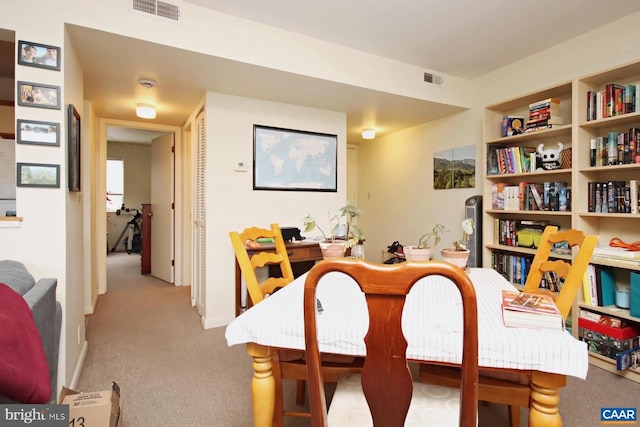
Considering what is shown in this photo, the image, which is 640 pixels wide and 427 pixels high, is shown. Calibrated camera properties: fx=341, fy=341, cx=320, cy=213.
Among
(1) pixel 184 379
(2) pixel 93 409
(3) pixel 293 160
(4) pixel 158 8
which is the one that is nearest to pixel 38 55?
(4) pixel 158 8

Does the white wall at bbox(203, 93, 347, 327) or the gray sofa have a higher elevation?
the white wall at bbox(203, 93, 347, 327)

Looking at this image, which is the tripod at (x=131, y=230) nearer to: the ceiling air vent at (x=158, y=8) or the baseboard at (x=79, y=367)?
the baseboard at (x=79, y=367)

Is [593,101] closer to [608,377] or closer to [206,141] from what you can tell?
[608,377]

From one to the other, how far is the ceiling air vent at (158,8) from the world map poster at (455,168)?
3035 mm

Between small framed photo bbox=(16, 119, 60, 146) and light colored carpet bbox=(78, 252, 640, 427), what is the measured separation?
1.48 metres

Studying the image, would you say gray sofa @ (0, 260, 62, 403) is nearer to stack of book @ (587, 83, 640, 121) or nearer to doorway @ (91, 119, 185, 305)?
doorway @ (91, 119, 185, 305)

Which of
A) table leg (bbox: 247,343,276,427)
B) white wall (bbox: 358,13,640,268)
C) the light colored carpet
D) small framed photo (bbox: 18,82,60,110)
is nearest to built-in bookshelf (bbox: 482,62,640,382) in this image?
white wall (bbox: 358,13,640,268)

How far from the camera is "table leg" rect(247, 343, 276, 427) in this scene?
1179 millimetres

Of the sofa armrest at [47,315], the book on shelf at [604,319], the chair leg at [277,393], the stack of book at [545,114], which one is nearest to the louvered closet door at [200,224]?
the sofa armrest at [47,315]

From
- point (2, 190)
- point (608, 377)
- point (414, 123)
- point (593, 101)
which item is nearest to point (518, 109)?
point (593, 101)

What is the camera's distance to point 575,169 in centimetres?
257

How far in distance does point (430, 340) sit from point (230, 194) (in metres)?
2.68

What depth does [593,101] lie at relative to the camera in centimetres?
253

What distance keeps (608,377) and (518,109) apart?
2.34 metres
